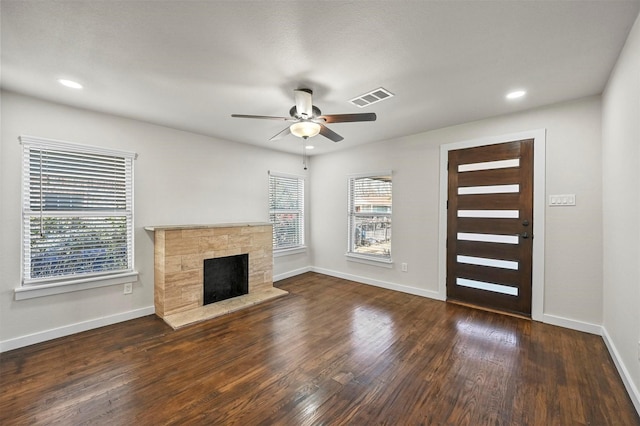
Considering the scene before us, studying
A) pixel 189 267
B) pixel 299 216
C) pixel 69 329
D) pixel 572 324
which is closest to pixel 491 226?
pixel 572 324

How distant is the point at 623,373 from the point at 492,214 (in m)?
1.86

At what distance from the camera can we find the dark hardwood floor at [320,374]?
67.8 inches

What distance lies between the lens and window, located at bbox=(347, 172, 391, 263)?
15.0 ft

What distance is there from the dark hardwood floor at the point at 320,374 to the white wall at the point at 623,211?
27 cm

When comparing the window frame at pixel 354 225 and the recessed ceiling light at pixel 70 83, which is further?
the window frame at pixel 354 225

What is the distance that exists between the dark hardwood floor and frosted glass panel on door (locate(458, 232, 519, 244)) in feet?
3.19

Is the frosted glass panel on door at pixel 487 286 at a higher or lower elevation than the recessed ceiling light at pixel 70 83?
lower

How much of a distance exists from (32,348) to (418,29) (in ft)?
14.5

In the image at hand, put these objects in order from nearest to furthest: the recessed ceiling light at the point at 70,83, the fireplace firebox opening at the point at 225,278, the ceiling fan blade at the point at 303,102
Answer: the recessed ceiling light at the point at 70,83, the ceiling fan blade at the point at 303,102, the fireplace firebox opening at the point at 225,278

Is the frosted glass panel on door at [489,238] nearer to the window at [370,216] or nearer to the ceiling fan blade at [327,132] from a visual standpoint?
the window at [370,216]

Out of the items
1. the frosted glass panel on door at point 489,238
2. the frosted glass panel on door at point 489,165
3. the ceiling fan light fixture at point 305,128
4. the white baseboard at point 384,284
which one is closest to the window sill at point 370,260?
the white baseboard at point 384,284

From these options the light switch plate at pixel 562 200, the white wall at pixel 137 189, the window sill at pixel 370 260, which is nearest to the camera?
the white wall at pixel 137 189

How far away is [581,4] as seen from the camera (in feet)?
4.98

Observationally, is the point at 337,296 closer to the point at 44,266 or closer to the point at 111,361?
the point at 111,361
